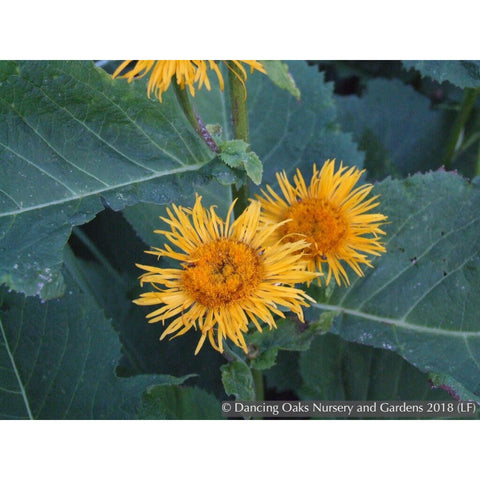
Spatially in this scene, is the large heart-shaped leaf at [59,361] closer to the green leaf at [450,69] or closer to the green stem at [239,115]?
the green stem at [239,115]

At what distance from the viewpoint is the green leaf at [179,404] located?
81 centimetres

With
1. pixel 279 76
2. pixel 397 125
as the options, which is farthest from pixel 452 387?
pixel 397 125

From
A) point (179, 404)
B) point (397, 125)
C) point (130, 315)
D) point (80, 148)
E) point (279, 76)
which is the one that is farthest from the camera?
point (397, 125)

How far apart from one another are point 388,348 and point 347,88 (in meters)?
0.55

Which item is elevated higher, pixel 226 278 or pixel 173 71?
pixel 173 71

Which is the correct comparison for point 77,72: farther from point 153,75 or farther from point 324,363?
point 324,363

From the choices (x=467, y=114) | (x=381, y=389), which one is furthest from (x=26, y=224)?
(x=467, y=114)

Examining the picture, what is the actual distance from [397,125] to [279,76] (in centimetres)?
54

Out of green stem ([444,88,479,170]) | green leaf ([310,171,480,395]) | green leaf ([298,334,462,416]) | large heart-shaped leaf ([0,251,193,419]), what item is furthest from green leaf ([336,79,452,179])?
large heart-shaped leaf ([0,251,193,419])

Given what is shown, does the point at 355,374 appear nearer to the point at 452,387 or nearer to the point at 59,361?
the point at 452,387

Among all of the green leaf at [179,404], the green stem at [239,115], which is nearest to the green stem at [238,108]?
the green stem at [239,115]

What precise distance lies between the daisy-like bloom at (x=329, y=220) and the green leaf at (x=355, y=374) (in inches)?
6.5

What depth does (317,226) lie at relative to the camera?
0.75m

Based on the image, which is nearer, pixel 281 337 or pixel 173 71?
pixel 173 71
